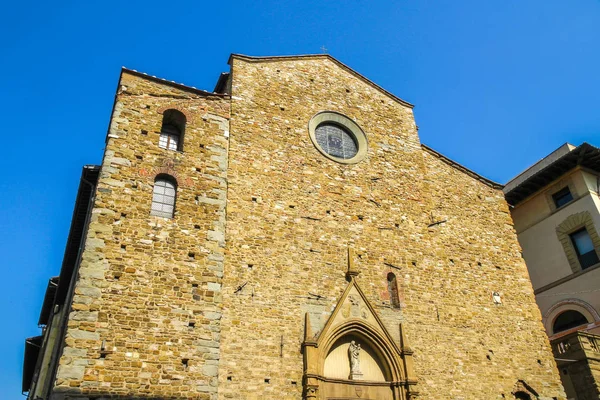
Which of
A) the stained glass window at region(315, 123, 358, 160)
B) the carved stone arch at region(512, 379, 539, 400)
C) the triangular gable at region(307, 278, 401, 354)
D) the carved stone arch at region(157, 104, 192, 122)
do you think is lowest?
the carved stone arch at region(512, 379, 539, 400)

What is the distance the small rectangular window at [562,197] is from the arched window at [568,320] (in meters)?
3.95

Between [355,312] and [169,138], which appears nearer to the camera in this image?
[355,312]

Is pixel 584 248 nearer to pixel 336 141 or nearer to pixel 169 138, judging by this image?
pixel 336 141

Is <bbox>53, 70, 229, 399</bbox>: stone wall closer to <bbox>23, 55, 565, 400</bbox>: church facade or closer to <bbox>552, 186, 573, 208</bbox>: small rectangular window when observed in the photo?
<bbox>23, 55, 565, 400</bbox>: church facade

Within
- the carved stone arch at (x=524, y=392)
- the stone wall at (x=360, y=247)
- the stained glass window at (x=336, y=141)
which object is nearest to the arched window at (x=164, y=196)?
the stone wall at (x=360, y=247)

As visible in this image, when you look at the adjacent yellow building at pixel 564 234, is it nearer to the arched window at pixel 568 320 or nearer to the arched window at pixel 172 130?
the arched window at pixel 568 320

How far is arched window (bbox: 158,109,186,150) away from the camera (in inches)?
449

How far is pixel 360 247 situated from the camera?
473 inches

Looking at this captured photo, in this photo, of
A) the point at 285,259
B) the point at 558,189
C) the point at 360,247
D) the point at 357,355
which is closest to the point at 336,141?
the point at 360,247

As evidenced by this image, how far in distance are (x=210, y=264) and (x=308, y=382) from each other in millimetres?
2968

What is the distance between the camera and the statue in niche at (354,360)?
1051cm

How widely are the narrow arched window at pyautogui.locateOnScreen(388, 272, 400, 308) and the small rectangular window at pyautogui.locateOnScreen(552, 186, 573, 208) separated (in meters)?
9.88

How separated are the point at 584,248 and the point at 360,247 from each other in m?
9.80

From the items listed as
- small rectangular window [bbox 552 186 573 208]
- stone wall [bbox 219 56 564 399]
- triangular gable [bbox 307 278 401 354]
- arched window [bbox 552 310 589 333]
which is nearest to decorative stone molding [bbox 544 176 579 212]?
small rectangular window [bbox 552 186 573 208]
